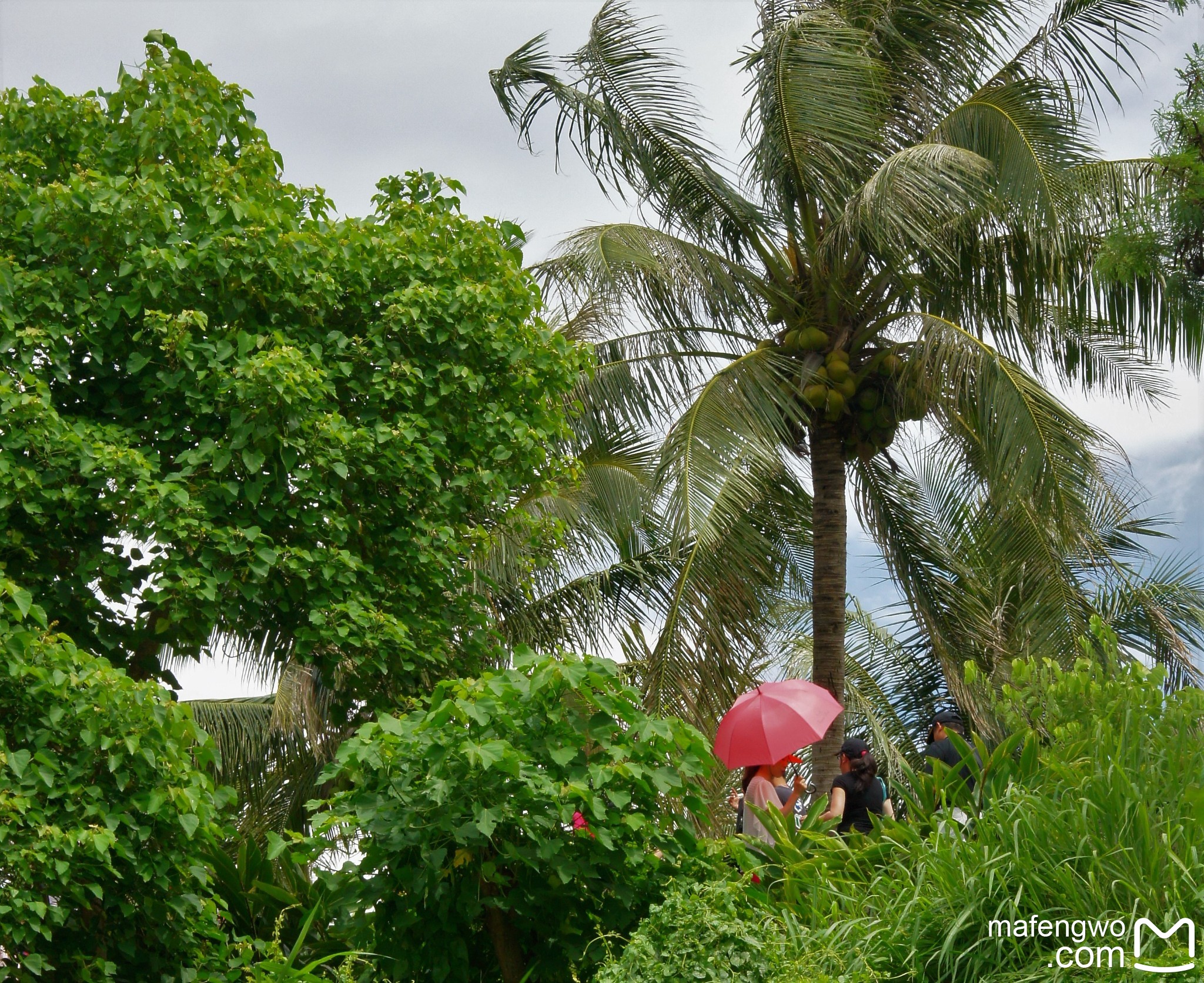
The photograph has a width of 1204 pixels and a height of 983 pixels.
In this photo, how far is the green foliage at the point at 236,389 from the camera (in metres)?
5.94

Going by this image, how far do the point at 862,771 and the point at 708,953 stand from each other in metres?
2.70

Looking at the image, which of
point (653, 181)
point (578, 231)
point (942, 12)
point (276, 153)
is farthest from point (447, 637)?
point (942, 12)

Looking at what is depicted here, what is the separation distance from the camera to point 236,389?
591cm

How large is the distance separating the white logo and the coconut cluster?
19.6ft

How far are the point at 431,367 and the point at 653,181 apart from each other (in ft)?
15.0

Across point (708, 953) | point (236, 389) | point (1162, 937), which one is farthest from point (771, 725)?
point (236, 389)

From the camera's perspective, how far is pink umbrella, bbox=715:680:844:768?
7.00 m

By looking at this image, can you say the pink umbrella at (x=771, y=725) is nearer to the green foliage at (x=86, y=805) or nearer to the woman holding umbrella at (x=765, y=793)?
the woman holding umbrella at (x=765, y=793)

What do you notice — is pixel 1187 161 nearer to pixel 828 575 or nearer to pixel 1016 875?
pixel 1016 875

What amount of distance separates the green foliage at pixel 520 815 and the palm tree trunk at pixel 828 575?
15.3 feet

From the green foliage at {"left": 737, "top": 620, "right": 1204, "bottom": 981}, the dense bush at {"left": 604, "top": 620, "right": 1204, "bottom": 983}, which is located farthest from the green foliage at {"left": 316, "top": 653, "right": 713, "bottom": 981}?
the green foliage at {"left": 737, "top": 620, "right": 1204, "bottom": 981}

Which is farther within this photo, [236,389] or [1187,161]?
[236,389]

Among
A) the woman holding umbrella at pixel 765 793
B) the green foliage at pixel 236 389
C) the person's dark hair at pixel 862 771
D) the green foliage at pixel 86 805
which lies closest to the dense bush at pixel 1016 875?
the woman holding umbrella at pixel 765 793

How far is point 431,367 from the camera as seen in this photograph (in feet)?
22.0
